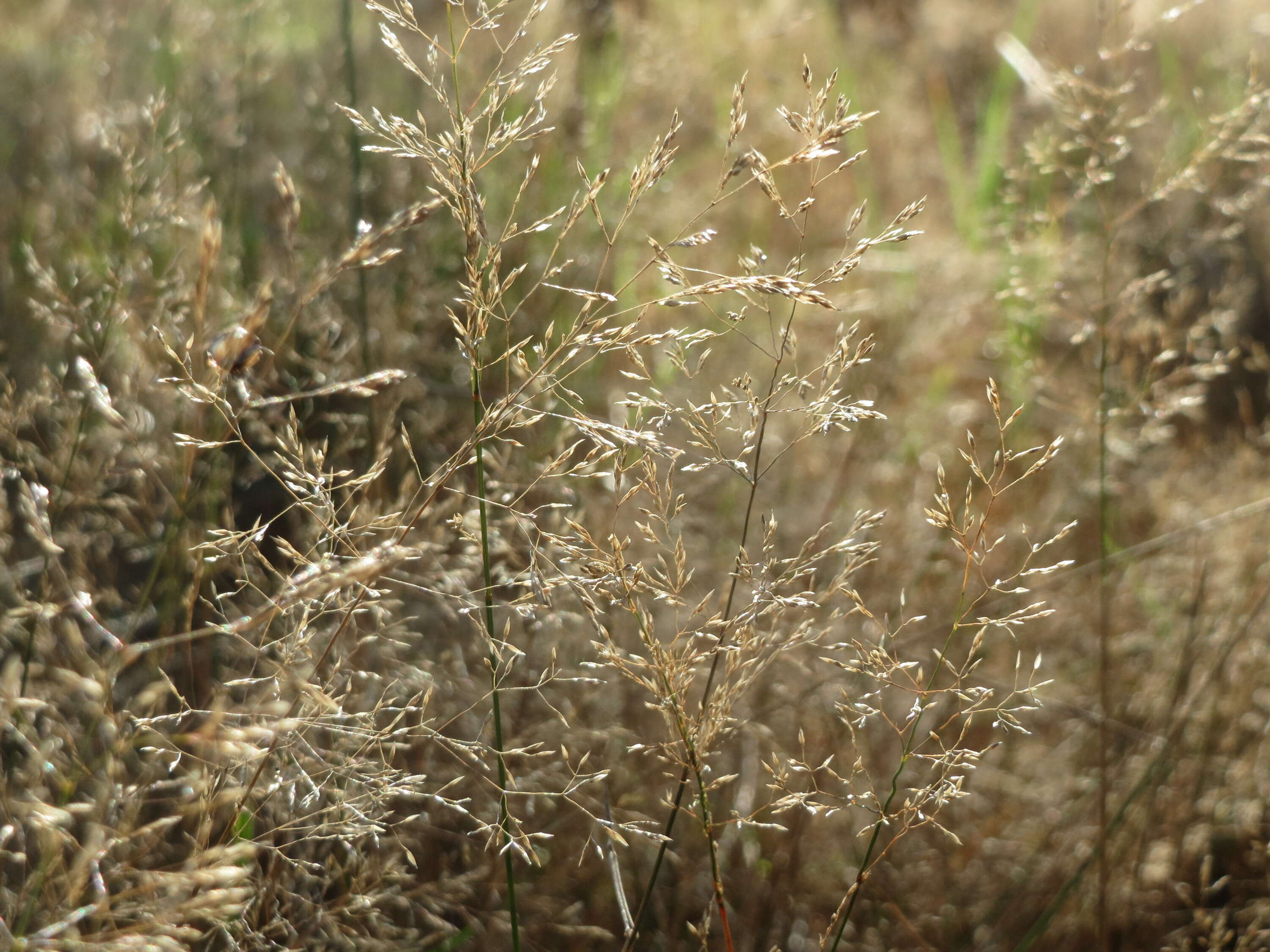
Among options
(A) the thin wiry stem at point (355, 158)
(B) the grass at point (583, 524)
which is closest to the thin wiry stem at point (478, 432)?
(B) the grass at point (583, 524)

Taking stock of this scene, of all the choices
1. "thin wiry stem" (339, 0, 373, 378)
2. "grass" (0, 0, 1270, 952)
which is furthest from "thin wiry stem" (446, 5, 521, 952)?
"thin wiry stem" (339, 0, 373, 378)

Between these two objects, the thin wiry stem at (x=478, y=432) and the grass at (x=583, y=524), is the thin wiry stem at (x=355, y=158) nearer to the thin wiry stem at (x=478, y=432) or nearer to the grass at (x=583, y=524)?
the grass at (x=583, y=524)

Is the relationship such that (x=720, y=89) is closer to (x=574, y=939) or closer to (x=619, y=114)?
(x=619, y=114)

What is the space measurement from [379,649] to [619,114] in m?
1.71

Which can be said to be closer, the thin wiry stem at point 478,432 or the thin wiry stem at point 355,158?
the thin wiry stem at point 478,432

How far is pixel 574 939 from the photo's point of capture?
5.04 ft

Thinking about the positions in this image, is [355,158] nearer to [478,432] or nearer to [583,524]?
[583,524]

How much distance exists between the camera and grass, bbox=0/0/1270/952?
2.86ft

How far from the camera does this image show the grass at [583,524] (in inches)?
34.3

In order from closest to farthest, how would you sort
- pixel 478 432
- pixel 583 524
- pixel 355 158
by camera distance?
pixel 478 432
pixel 355 158
pixel 583 524

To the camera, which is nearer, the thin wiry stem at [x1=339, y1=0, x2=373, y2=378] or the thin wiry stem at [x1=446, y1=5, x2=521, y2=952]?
the thin wiry stem at [x1=446, y1=5, x2=521, y2=952]

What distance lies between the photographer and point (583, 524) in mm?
1644

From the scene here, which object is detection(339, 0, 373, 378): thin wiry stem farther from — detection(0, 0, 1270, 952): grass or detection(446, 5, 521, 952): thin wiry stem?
detection(446, 5, 521, 952): thin wiry stem

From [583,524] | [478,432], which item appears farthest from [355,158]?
[478,432]
